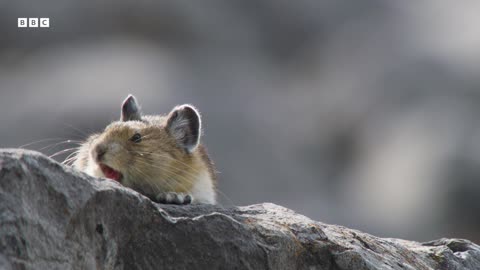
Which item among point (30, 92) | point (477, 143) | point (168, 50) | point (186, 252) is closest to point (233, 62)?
point (168, 50)

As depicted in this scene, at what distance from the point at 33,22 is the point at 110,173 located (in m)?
22.9

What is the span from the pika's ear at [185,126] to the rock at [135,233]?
5.33 feet

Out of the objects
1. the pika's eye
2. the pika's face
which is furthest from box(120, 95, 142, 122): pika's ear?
the pika's eye

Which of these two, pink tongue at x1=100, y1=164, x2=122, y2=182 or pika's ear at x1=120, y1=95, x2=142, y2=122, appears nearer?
pink tongue at x1=100, y1=164, x2=122, y2=182

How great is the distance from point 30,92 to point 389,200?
9.39m

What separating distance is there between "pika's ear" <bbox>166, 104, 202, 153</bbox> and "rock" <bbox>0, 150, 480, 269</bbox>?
1.62 meters

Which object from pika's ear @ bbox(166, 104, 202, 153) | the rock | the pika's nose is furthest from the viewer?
pika's ear @ bbox(166, 104, 202, 153)

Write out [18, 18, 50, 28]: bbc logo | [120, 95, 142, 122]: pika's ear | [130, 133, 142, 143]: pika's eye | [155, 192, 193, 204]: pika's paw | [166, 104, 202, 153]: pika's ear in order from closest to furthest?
1. [155, 192, 193, 204]: pika's paw
2. [130, 133, 142, 143]: pika's eye
3. [166, 104, 202, 153]: pika's ear
4. [120, 95, 142, 122]: pika's ear
5. [18, 18, 50, 28]: bbc logo

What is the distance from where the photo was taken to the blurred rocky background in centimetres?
2481

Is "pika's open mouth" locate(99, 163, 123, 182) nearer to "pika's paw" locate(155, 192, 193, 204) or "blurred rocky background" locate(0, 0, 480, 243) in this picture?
"pika's paw" locate(155, 192, 193, 204)

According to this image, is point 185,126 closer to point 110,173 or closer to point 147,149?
point 147,149

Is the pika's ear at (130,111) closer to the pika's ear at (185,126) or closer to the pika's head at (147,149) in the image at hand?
the pika's head at (147,149)

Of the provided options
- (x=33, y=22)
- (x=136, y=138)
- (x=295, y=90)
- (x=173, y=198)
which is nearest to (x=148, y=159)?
(x=136, y=138)

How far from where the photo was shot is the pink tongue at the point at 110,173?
8516 mm
